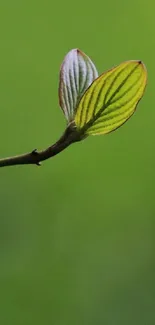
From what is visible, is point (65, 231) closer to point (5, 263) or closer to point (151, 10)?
point (5, 263)

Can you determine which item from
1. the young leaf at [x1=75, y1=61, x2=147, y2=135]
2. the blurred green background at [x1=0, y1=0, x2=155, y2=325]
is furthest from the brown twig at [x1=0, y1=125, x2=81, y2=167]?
the blurred green background at [x1=0, y1=0, x2=155, y2=325]

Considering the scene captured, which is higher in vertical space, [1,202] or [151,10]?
[151,10]

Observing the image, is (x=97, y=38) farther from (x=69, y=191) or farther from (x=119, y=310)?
(x=119, y=310)

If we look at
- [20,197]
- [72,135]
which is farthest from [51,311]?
[72,135]

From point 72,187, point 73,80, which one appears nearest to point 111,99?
point 73,80

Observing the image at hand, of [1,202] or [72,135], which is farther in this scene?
[1,202]

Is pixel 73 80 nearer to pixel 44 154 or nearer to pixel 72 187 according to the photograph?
pixel 44 154

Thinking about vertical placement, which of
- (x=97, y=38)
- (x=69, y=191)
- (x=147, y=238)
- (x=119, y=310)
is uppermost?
(x=97, y=38)
